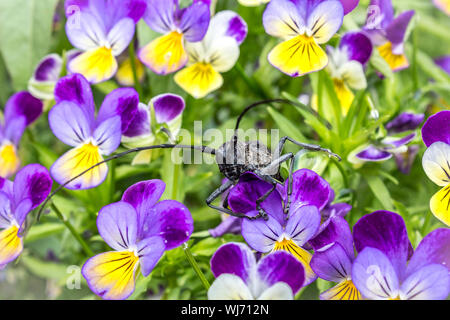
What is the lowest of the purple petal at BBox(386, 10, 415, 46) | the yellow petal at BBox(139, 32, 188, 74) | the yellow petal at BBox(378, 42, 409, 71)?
the yellow petal at BBox(139, 32, 188, 74)

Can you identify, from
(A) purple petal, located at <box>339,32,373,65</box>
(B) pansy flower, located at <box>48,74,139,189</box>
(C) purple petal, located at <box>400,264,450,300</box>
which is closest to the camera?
(C) purple petal, located at <box>400,264,450,300</box>

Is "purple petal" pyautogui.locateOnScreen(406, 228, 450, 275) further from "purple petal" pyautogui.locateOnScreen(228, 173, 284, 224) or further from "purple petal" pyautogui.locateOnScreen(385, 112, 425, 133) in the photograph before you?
"purple petal" pyautogui.locateOnScreen(385, 112, 425, 133)

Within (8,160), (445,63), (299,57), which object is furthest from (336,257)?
(445,63)

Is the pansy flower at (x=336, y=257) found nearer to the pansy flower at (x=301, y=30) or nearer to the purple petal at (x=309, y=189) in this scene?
the purple petal at (x=309, y=189)

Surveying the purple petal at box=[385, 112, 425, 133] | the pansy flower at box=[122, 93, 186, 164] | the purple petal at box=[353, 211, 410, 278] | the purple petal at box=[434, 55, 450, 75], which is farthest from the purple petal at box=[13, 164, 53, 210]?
the purple petal at box=[434, 55, 450, 75]

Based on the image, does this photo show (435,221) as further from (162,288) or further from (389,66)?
(162,288)
